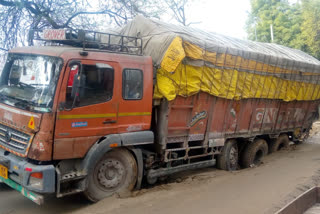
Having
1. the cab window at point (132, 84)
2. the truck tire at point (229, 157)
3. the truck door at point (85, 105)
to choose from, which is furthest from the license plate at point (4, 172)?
the truck tire at point (229, 157)

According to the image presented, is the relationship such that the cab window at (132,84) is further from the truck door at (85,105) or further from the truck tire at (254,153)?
the truck tire at (254,153)

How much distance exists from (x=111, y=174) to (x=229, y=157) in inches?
133

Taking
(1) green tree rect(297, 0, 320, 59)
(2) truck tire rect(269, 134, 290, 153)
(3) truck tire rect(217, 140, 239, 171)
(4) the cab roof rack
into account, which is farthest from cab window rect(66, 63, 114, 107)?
(1) green tree rect(297, 0, 320, 59)

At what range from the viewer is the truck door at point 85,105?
4277 mm

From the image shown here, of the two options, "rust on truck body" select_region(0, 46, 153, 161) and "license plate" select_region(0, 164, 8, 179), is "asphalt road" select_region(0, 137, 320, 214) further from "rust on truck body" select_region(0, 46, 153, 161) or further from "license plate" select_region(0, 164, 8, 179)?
"rust on truck body" select_region(0, 46, 153, 161)

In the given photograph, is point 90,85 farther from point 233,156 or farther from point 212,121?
point 233,156

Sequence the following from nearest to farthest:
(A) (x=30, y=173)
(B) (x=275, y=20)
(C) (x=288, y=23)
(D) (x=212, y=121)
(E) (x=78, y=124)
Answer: (A) (x=30, y=173) → (E) (x=78, y=124) → (D) (x=212, y=121) → (C) (x=288, y=23) → (B) (x=275, y=20)

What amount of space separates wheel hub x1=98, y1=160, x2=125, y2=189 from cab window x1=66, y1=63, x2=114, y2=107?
1.02 meters

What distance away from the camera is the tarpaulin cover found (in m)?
5.38

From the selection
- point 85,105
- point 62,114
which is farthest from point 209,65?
point 62,114

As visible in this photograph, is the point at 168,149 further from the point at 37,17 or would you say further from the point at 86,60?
the point at 37,17

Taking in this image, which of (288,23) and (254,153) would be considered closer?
(254,153)

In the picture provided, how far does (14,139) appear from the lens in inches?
176

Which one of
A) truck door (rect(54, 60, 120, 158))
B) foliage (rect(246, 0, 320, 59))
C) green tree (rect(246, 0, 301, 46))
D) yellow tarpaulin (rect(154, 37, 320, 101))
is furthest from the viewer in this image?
green tree (rect(246, 0, 301, 46))
